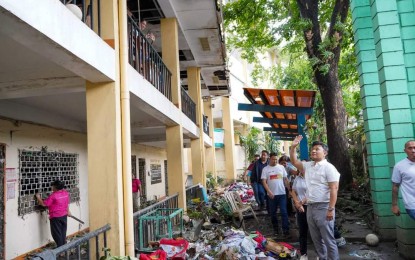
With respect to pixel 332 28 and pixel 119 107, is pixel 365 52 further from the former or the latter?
pixel 119 107

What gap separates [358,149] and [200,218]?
6977 millimetres

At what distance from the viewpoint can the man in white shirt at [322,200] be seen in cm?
459

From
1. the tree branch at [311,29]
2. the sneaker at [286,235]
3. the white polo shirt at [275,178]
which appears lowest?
the sneaker at [286,235]

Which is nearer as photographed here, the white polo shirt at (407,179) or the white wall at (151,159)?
the white polo shirt at (407,179)

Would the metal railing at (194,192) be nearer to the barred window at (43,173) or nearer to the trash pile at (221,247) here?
the trash pile at (221,247)

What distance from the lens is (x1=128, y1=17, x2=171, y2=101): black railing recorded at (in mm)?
6227

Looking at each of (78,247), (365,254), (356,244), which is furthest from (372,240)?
(78,247)

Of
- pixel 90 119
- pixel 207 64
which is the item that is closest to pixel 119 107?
pixel 90 119

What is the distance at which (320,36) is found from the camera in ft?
33.2

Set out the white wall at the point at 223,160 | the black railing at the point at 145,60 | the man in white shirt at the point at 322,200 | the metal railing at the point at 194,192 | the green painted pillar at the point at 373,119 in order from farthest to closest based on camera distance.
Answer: the white wall at the point at 223,160, the metal railing at the point at 194,192, the green painted pillar at the point at 373,119, the black railing at the point at 145,60, the man in white shirt at the point at 322,200

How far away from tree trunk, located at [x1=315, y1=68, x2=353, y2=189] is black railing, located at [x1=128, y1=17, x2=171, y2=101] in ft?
15.4

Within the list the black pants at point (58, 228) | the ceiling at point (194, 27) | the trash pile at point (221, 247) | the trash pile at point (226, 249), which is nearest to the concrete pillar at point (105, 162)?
the trash pile at point (221, 247)

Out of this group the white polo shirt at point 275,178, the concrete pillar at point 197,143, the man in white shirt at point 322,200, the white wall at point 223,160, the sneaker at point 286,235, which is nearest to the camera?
the man in white shirt at point 322,200

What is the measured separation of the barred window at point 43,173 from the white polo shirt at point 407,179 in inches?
258
